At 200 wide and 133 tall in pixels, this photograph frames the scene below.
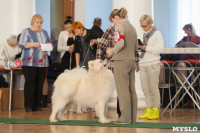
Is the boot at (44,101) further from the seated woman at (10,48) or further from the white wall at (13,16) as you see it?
the white wall at (13,16)

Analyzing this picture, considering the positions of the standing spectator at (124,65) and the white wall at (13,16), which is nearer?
the standing spectator at (124,65)

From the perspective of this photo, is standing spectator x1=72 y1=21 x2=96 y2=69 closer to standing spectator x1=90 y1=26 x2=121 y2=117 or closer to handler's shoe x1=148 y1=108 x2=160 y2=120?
standing spectator x1=90 y1=26 x2=121 y2=117

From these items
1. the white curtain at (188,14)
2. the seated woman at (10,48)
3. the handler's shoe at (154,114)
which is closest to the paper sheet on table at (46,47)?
the seated woman at (10,48)

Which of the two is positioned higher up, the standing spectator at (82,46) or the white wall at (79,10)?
the white wall at (79,10)

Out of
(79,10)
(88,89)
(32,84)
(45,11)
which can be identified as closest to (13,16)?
(45,11)

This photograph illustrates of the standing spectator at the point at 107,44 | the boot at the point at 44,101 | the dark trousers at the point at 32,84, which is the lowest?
the boot at the point at 44,101

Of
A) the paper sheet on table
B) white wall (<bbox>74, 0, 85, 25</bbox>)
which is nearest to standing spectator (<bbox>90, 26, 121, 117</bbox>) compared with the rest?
the paper sheet on table

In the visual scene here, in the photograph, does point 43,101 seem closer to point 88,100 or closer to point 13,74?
point 13,74

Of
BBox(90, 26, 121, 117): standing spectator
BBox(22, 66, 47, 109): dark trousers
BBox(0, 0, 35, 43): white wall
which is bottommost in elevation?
BBox(22, 66, 47, 109): dark trousers

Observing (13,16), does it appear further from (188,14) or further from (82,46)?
(188,14)

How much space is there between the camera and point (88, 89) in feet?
18.5

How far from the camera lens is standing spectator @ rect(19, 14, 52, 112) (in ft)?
24.6

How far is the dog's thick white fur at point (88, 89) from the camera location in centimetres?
557

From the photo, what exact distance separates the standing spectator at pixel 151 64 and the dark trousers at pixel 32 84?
2270 millimetres
